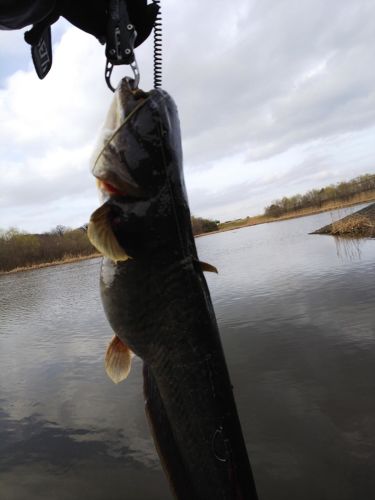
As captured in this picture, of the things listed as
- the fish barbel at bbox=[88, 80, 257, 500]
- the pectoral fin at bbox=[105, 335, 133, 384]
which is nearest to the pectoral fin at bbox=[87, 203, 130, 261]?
the fish barbel at bbox=[88, 80, 257, 500]

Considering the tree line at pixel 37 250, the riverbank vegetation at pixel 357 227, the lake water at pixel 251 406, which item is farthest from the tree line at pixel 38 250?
the lake water at pixel 251 406

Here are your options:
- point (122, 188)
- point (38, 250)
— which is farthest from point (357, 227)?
point (38, 250)

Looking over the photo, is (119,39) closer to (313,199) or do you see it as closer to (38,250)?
(38,250)

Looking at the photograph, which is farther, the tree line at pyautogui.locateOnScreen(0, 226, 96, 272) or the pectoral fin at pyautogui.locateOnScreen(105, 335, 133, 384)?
the tree line at pyautogui.locateOnScreen(0, 226, 96, 272)

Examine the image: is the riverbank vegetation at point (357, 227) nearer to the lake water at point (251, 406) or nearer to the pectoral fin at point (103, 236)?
the lake water at point (251, 406)

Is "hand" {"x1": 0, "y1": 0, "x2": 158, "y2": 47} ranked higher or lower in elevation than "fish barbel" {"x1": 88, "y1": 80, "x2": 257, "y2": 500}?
higher

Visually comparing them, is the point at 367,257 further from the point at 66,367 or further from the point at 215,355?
the point at 215,355

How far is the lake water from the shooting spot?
3616 millimetres

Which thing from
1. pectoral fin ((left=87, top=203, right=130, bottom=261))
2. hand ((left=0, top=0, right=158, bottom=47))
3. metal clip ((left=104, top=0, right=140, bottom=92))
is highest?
hand ((left=0, top=0, right=158, bottom=47))

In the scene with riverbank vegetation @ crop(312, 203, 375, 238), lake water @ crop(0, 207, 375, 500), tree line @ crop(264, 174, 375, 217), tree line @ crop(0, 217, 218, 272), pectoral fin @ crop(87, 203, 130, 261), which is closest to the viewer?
pectoral fin @ crop(87, 203, 130, 261)

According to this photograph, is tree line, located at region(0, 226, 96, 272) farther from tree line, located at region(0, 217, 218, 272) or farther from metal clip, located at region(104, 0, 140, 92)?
metal clip, located at region(104, 0, 140, 92)

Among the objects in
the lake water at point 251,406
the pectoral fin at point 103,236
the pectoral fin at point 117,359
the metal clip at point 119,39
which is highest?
the metal clip at point 119,39

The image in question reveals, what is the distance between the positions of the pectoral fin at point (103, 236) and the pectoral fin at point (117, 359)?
0.51 m

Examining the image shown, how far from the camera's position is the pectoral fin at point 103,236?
1.41m
